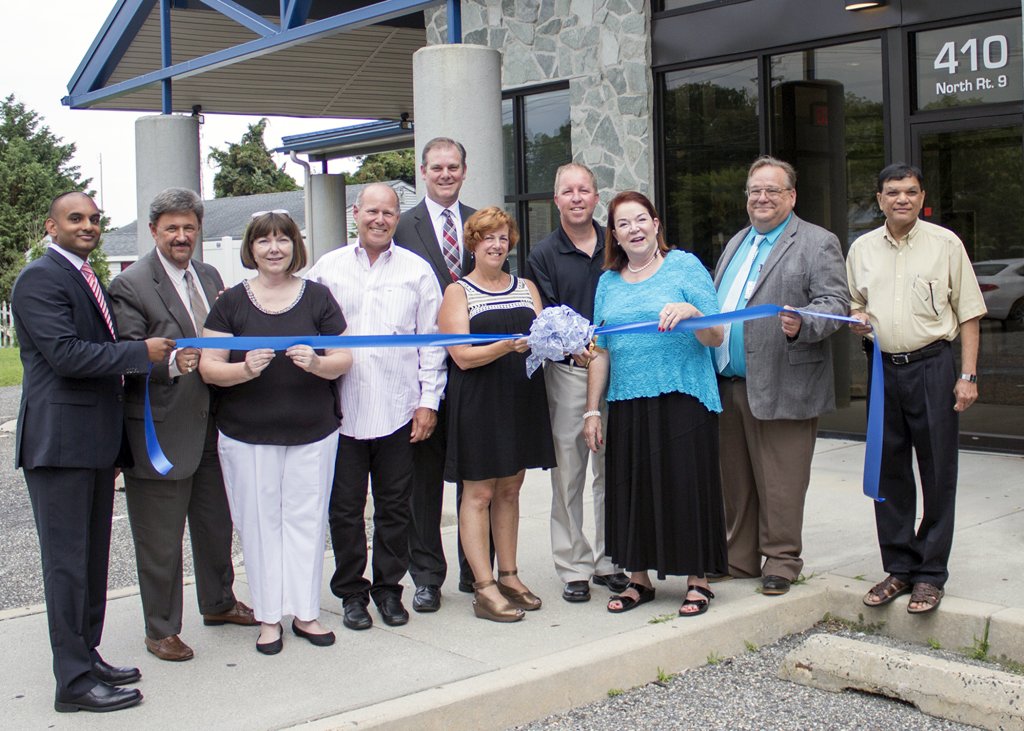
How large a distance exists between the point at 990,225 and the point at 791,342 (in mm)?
4314

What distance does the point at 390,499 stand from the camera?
5516 mm

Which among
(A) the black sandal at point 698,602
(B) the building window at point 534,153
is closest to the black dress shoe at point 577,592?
(A) the black sandal at point 698,602

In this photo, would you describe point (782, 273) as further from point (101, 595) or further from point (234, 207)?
point (234, 207)

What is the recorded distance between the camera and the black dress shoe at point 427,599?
5699mm

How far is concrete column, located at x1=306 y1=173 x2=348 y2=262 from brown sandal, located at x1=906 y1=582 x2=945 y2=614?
767 inches

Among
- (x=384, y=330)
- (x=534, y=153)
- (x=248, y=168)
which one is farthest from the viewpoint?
(x=248, y=168)

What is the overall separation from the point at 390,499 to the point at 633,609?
1.29 meters

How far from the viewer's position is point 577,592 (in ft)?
19.1

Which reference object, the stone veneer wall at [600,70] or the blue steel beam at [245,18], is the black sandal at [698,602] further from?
the blue steel beam at [245,18]

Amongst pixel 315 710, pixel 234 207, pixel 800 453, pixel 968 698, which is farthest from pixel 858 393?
pixel 234 207

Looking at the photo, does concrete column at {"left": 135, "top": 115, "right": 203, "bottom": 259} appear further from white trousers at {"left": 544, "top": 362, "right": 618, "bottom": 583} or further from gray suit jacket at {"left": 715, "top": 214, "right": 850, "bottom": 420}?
gray suit jacket at {"left": 715, "top": 214, "right": 850, "bottom": 420}

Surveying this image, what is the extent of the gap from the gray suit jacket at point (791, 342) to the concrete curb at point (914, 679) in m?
1.15

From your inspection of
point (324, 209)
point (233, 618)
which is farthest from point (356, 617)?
point (324, 209)

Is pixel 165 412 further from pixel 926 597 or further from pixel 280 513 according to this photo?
pixel 926 597
